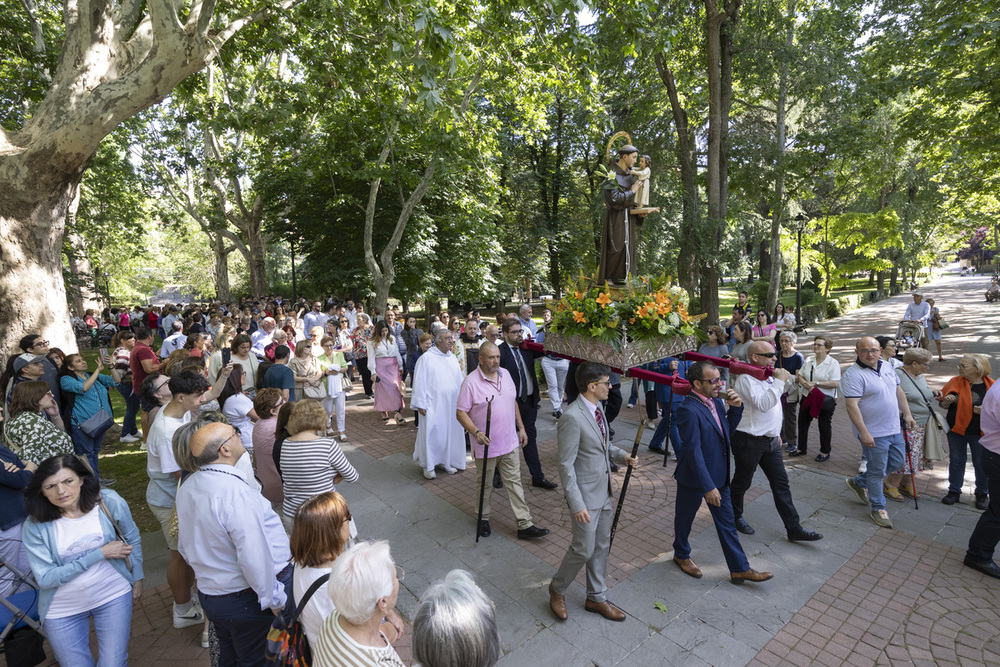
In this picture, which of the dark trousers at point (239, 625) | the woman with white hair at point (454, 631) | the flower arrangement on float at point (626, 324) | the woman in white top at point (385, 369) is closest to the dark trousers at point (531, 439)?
the flower arrangement on float at point (626, 324)

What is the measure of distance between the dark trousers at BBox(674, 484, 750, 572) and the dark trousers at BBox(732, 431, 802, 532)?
0.55 m

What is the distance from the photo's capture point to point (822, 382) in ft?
24.0

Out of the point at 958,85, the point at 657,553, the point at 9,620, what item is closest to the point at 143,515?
the point at 9,620

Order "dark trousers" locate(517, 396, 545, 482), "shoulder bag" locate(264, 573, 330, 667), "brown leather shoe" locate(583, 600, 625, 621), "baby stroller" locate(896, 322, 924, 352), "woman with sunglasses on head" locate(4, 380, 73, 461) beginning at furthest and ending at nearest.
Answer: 1. "baby stroller" locate(896, 322, 924, 352)
2. "dark trousers" locate(517, 396, 545, 482)
3. "woman with sunglasses on head" locate(4, 380, 73, 461)
4. "brown leather shoe" locate(583, 600, 625, 621)
5. "shoulder bag" locate(264, 573, 330, 667)

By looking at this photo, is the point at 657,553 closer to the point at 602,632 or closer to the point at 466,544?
the point at 602,632

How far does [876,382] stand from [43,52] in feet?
53.8

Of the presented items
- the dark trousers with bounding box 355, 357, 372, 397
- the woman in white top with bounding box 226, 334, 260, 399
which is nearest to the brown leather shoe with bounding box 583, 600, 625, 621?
the woman in white top with bounding box 226, 334, 260, 399

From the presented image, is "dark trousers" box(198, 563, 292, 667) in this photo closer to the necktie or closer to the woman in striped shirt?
the woman in striped shirt

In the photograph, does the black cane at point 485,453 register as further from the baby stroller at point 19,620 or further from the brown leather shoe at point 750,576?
the baby stroller at point 19,620

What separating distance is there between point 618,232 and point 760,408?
8.72 ft

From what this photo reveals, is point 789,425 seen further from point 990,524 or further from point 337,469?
point 337,469

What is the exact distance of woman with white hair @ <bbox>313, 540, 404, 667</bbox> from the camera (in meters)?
2.04

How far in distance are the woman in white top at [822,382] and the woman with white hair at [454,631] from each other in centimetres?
695

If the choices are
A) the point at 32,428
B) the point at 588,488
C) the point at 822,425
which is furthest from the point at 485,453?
the point at 822,425
